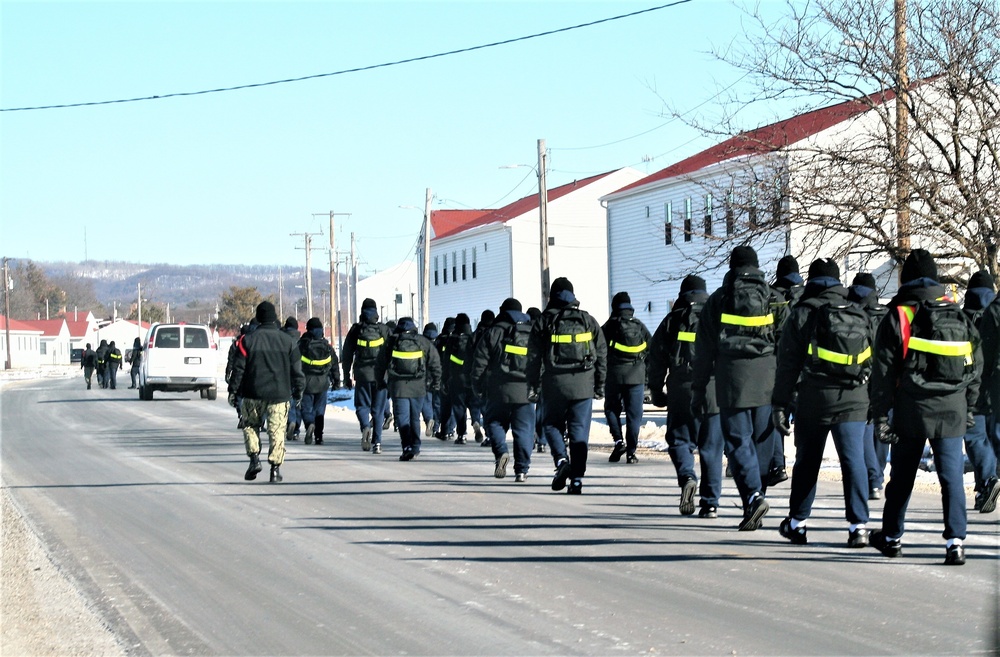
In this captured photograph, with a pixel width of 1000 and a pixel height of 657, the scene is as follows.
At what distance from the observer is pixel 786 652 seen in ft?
21.3

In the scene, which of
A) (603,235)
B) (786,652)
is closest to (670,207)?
(603,235)

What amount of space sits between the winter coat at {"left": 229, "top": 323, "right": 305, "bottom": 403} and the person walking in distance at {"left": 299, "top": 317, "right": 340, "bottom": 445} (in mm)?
5562

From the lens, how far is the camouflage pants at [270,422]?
47.9 feet

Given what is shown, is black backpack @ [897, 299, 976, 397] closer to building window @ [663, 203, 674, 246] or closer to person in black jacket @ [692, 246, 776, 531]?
person in black jacket @ [692, 246, 776, 531]

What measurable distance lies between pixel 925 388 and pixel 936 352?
0.24 metres

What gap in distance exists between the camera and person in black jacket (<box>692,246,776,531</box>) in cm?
1020

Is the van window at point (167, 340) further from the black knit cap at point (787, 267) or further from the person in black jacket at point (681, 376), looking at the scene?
the black knit cap at point (787, 267)

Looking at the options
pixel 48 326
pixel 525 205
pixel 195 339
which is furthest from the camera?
pixel 48 326

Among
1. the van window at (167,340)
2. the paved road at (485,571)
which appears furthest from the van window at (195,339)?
the paved road at (485,571)

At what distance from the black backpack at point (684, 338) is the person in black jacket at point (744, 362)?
1.75 meters

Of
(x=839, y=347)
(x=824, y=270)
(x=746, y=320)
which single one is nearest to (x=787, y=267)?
(x=746, y=320)

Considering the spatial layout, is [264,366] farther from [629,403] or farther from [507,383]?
[629,403]

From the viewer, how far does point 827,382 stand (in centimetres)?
929

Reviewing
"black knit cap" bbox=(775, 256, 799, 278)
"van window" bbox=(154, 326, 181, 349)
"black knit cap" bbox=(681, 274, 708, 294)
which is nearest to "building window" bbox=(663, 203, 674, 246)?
"van window" bbox=(154, 326, 181, 349)
